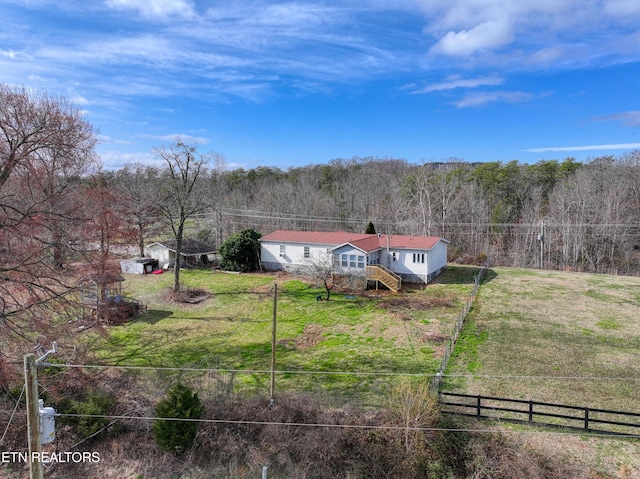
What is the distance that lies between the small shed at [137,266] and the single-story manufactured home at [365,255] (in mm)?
9287

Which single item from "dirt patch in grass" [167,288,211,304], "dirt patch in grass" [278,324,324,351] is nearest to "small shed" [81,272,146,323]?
"dirt patch in grass" [167,288,211,304]

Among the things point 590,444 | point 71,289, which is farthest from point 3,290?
point 590,444

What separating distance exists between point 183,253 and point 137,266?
3.66m

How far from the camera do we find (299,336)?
18.6 m

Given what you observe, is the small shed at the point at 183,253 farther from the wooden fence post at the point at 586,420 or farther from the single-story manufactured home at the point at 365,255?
the wooden fence post at the point at 586,420

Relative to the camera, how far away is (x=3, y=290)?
11.7m

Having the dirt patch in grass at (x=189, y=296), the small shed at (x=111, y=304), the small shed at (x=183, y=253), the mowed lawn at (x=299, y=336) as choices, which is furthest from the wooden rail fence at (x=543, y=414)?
the small shed at (x=183, y=253)

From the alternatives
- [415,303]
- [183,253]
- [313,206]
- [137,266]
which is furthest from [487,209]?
[137,266]

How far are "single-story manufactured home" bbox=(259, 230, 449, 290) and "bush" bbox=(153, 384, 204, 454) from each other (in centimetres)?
1756

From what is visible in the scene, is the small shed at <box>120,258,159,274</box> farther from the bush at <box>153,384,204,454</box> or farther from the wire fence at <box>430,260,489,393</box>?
the wire fence at <box>430,260,489,393</box>

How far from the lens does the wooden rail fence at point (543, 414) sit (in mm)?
10531

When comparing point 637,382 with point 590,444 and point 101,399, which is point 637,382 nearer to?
point 590,444

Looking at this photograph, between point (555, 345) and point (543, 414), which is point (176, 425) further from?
point (555, 345)

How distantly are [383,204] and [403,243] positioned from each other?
20799 mm
